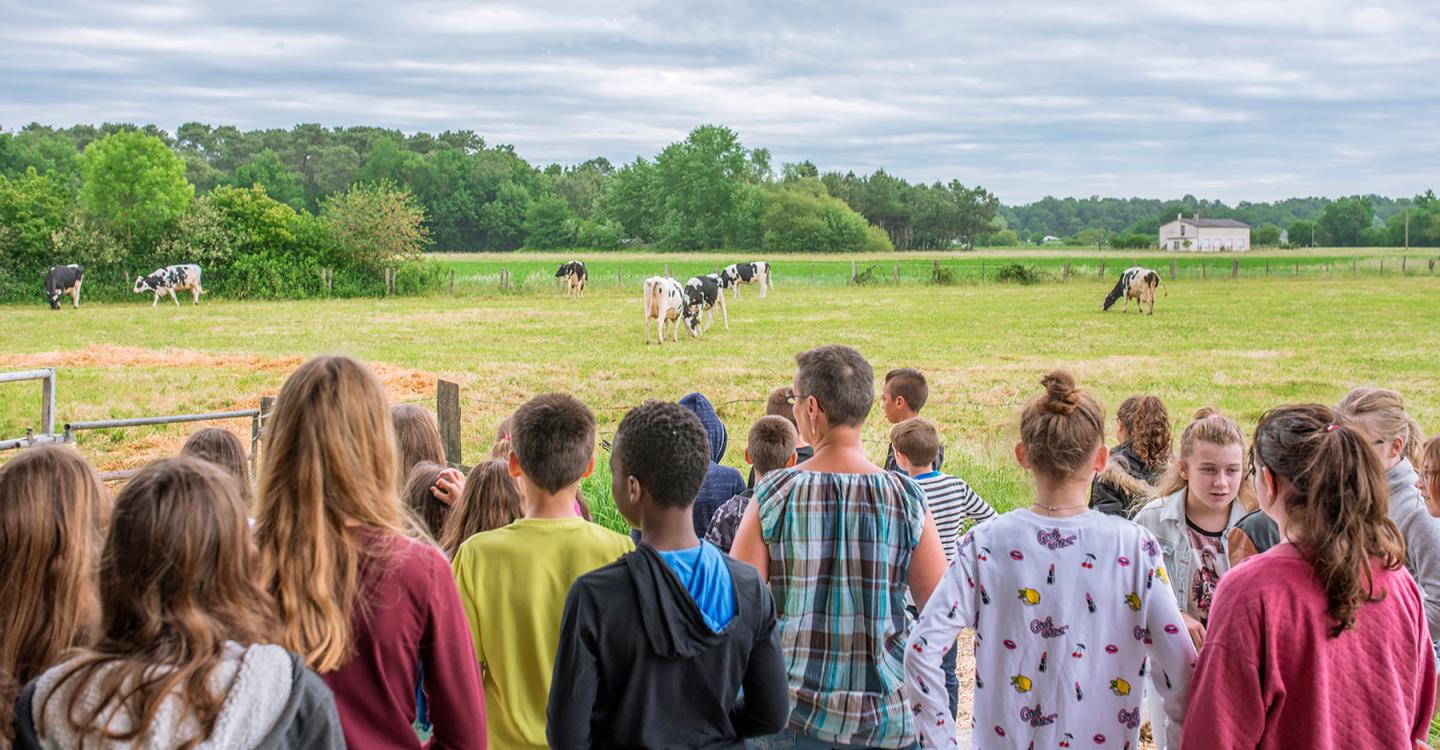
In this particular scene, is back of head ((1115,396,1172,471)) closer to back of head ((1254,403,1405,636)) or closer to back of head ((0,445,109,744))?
back of head ((1254,403,1405,636))

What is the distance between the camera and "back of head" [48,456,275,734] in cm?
185

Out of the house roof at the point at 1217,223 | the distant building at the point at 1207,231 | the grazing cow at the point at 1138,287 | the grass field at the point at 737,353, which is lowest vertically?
the grass field at the point at 737,353

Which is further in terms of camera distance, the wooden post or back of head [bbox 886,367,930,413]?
the wooden post

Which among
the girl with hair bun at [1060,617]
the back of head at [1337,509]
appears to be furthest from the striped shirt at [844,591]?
the back of head at [1337,509]

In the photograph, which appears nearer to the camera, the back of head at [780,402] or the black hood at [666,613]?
the black hood at [666,613]

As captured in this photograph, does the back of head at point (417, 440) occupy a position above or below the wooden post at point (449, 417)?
above

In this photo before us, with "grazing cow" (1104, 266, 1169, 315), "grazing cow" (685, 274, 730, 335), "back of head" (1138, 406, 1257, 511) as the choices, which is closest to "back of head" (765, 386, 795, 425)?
"back of head" (1138, 406, 1257, 511)

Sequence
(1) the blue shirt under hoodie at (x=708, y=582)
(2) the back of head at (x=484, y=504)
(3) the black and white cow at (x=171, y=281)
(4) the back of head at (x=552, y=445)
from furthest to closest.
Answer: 1. (3) the black and white cow at (x=171, y=281)
2. (2) the back of head at (x=484, y=504)
3. (4) the back of head at (x=552, y=445)
4. (1) the blue shirt under hoodie at (x=708, y=582)

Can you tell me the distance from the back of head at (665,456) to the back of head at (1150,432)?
3.22 meters

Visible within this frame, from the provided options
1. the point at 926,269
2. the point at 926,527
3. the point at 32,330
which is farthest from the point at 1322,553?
the point at 926,269

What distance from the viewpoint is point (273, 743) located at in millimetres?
1913

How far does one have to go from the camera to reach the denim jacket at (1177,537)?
150 inches

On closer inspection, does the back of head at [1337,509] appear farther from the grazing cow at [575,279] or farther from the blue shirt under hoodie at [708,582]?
the grazing cow at [575,279]

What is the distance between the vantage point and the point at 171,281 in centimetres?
3269
